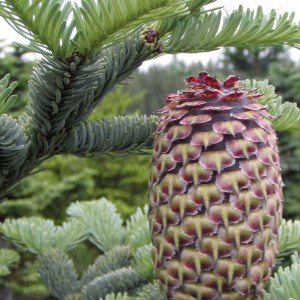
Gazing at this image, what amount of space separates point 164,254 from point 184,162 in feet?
0.38

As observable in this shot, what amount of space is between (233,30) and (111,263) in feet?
2.25

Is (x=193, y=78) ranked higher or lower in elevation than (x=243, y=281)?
higher

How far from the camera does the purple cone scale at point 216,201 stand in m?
0.62

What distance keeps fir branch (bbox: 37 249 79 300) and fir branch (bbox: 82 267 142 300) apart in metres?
0.11

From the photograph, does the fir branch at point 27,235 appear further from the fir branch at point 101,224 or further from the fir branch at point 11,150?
the fir branch at point 11,150

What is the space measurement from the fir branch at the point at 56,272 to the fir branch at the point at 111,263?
0.05m

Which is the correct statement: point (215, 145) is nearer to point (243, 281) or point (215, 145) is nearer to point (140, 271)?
point (243, 281)

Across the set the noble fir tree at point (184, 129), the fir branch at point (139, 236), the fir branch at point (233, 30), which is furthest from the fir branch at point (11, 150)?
the fir branch at point (139, 236)

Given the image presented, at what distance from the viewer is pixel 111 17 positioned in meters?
0.56

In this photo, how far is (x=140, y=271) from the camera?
1082 mm

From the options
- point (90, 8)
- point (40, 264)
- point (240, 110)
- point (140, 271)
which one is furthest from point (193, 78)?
point (40, 264)

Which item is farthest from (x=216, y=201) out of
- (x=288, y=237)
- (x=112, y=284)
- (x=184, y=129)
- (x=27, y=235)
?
(x=27, y=235)

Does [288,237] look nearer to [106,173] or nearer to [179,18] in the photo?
[179,18]

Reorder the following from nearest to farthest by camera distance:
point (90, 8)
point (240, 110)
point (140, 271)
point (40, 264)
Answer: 1. point (90, 8)
2. point (240, 110)
3. point (140, 271)
4. point (40, 264)
